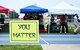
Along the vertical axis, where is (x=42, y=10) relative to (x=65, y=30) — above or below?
above

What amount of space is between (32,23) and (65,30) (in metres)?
14.0

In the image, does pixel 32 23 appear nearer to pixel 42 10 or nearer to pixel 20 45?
pixel 20 45

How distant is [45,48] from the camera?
14.7m

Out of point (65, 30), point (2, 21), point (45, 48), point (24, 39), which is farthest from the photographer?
point (2, 21)

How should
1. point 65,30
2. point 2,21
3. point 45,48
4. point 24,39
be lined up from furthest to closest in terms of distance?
1. point 2,21
2. point 65,30
3. point 45,48
4. point 24,39

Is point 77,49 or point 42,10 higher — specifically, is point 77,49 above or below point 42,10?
below

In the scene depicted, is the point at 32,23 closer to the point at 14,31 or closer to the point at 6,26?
the point at 14,31

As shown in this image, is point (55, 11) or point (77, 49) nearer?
point (77, 49)

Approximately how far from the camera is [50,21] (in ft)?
94.4

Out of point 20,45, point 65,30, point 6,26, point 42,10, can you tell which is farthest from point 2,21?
point 20,45

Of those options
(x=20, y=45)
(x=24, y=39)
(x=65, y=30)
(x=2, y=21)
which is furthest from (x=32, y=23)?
(x=2, y=21)

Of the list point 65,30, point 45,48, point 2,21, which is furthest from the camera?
point 2,21

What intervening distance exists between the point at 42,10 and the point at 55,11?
117 cm

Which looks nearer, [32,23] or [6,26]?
[32,23]
